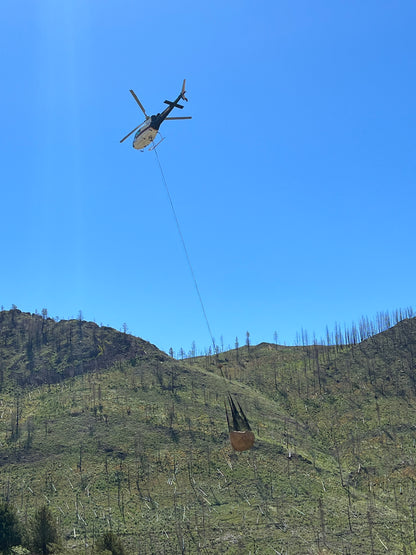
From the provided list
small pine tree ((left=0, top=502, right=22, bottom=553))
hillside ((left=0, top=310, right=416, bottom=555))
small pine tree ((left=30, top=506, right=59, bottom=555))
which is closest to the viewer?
small pine tree ((left=30, top=506, right=59, bottom=555))

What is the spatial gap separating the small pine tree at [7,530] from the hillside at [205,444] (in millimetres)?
8199

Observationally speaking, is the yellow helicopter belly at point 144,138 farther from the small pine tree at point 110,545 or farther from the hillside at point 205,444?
the hillside at point 205,444

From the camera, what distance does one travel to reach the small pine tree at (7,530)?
52.5 m

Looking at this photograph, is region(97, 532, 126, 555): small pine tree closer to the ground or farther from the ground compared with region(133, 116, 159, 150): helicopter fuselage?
closer to the ground

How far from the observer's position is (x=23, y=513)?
71.8 meters

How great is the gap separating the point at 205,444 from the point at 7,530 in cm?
5096

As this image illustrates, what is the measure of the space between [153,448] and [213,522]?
28421 mm

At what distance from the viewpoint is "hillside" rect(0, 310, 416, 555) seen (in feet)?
226

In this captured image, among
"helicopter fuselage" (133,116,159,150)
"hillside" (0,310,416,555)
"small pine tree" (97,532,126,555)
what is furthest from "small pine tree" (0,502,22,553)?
"helicopter fuselage" (133,116,159,150)

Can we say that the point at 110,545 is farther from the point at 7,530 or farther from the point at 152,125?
the point at 152,125

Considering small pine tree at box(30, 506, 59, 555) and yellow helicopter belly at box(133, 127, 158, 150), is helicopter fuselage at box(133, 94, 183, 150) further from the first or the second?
small pine tree at box(30, 506, 59, 555)

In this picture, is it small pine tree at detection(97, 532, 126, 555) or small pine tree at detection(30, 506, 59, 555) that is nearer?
small pine tree at detection(97, 532, 126, 555)

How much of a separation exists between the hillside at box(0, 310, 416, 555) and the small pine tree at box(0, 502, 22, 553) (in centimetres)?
820

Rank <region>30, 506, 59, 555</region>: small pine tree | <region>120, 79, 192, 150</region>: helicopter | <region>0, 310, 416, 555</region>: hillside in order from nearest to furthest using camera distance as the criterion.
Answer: <region>120, 79, 192, 150</region>: helicopter < <region>30, 506, 59, 555</region>: small pine tree < <region>0, 310, 416, 555</region>: hillside
